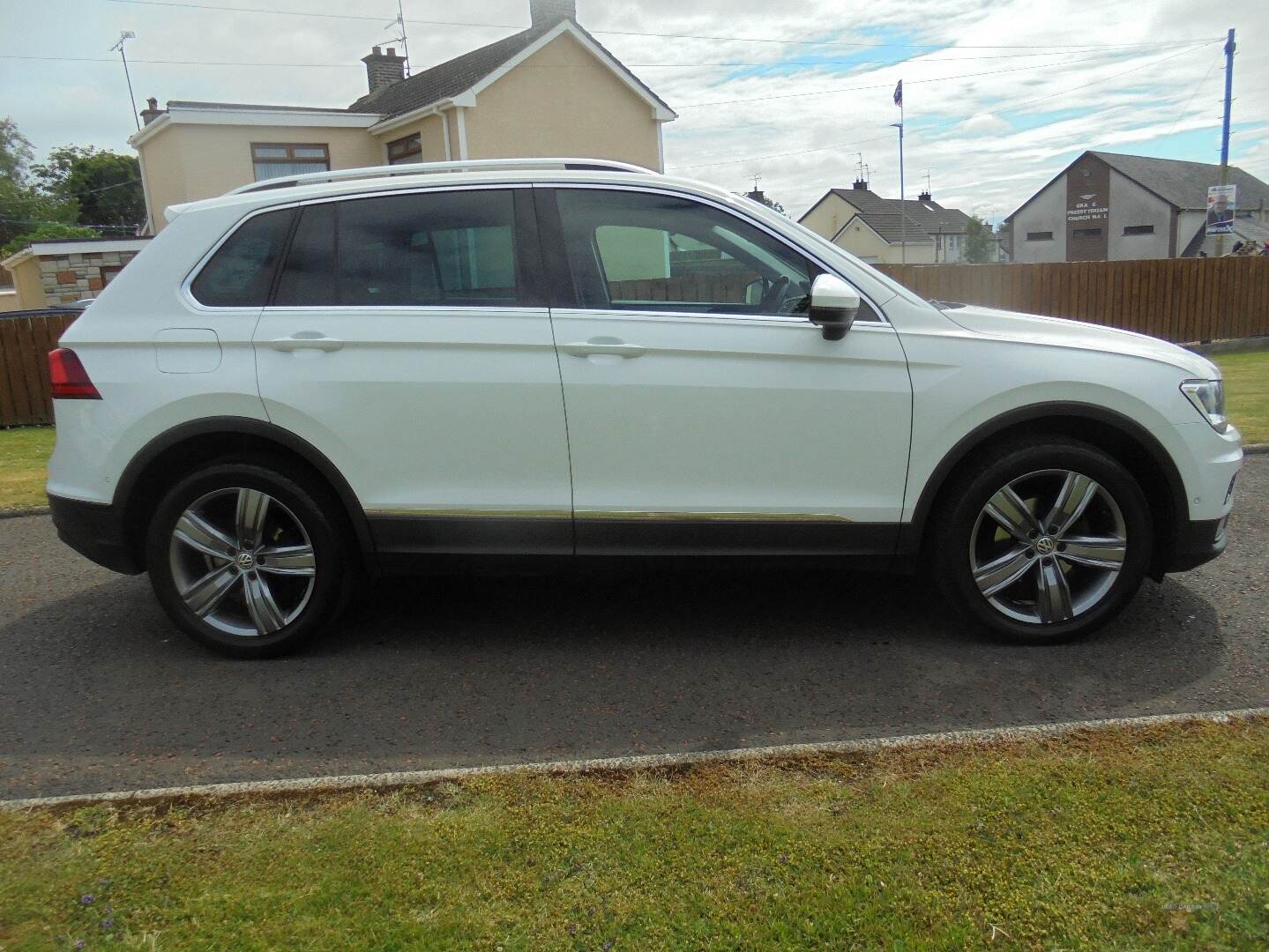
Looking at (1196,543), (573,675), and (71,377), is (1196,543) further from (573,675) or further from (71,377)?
(71,377)

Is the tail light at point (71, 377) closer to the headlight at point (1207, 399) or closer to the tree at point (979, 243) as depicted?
the headlight at point (1207, 399)

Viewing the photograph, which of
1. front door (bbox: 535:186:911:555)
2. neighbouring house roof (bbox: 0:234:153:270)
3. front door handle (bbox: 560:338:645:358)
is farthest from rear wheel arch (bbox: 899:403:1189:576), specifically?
neighbouring house roof (bbox: 0:234:153:270)

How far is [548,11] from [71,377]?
23072 mm

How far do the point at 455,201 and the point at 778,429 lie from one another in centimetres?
162

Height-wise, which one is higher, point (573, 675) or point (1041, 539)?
point (1041, 539)

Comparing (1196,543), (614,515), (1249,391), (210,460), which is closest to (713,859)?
(614,515)

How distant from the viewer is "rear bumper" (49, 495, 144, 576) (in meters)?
4.16

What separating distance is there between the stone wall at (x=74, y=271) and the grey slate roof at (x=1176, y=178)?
62.6 metres

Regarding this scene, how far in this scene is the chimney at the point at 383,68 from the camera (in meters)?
29.9

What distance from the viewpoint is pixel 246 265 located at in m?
4.16

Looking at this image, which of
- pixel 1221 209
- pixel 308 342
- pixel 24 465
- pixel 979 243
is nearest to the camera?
pixel 308 342

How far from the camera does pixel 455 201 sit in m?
4.15

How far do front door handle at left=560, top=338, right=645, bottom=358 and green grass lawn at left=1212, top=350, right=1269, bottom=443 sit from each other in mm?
6409

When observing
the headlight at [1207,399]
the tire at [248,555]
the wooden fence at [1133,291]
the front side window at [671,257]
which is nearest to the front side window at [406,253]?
the front side window at [671,257]
